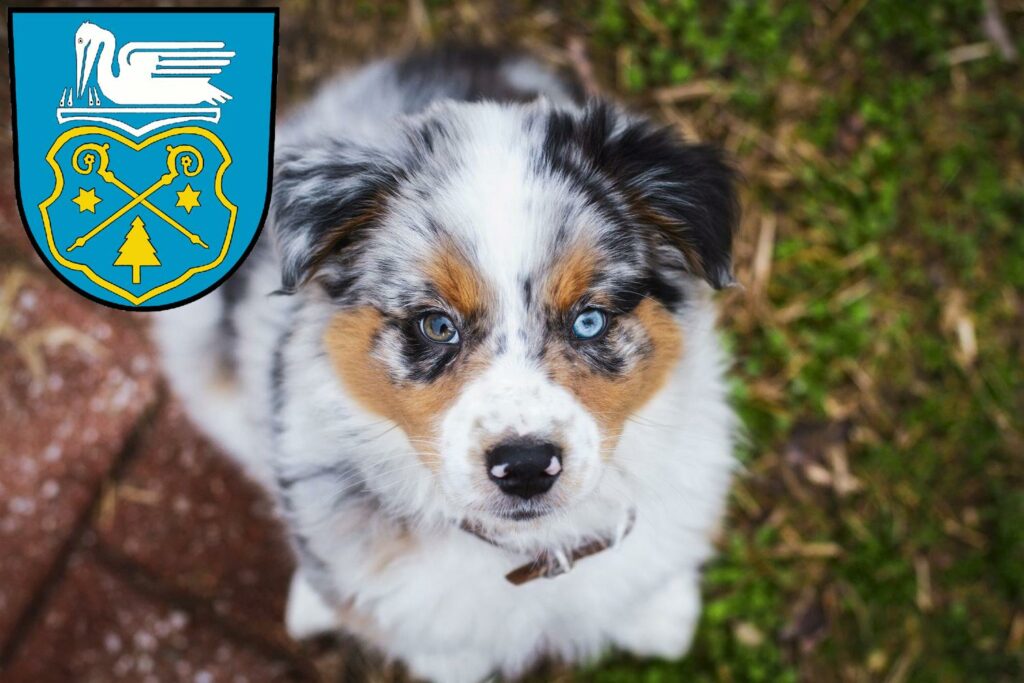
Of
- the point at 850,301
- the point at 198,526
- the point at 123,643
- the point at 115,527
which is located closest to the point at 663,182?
the point at 850,301

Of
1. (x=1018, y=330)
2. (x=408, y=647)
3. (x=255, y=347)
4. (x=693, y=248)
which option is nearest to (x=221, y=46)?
(x=255, y=347)

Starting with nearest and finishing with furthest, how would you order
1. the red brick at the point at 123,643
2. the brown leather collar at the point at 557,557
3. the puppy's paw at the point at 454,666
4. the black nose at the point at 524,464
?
the black nose at the point at 524,464
the brown leather collar at the point at 557,557
the puppy's paw at the point at 454,666
the red brick at the point at 123,643

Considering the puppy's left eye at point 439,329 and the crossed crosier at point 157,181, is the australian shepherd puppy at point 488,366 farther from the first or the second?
the crossed crosier at point 157,181

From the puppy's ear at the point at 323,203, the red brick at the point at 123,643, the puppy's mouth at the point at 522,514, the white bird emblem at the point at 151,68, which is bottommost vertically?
the red brick at the point at 123,643

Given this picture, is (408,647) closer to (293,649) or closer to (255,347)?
(293,649)

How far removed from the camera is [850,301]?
4.10m

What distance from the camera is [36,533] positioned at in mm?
3600

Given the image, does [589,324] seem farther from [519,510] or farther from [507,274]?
[519,510]

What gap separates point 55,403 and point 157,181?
1.75m

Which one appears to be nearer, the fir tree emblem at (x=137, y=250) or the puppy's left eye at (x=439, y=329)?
the puppy's left eye at (x=439, y=329)

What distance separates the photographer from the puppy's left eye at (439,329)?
7.36 feet

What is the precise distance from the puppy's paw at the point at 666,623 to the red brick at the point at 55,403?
2245 millimetres

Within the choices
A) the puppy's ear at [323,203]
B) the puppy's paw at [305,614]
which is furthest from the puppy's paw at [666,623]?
the puppy's ear at [323,203]

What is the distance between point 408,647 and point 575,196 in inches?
64.5
